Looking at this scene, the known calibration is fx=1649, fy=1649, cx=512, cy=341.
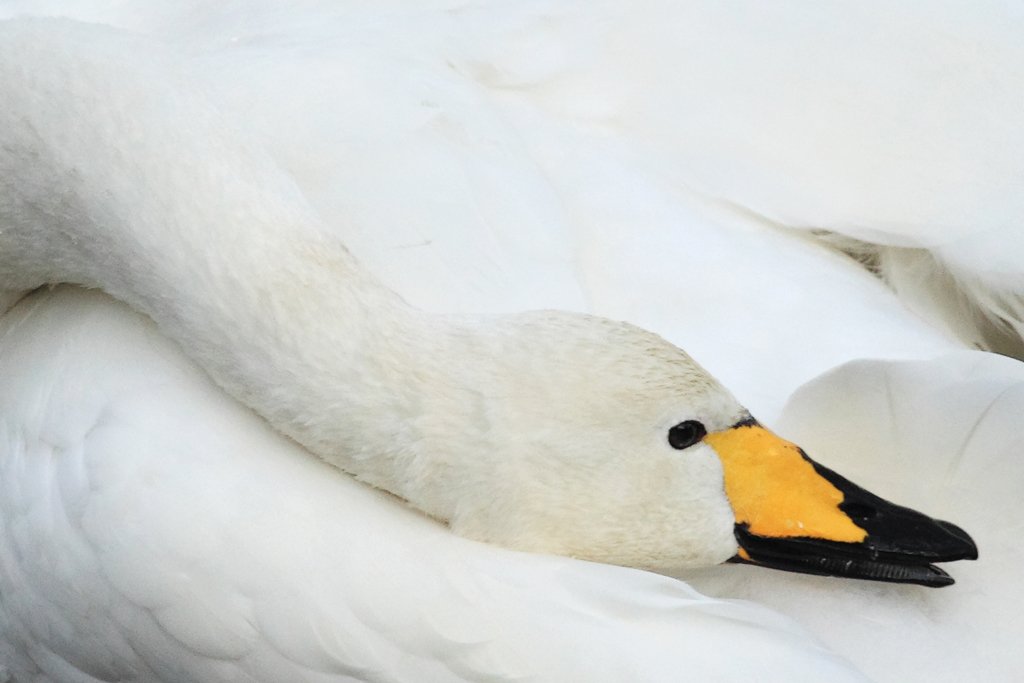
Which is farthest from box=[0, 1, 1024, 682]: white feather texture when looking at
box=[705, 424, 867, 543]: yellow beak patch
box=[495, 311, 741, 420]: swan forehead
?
box=[495, 311, 741, 420]: swan forehead

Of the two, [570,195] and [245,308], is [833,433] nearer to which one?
[570,195]

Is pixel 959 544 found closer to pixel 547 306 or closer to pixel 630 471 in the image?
pixel 630 471

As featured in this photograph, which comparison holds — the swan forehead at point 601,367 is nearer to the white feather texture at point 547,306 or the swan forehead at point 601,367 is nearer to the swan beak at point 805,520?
the swan beak at point 805,520

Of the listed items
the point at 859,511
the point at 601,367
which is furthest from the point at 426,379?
the point at 859,511

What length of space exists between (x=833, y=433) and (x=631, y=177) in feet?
2.09

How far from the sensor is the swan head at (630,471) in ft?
7.06

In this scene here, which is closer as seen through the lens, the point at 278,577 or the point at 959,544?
the point at 278,577

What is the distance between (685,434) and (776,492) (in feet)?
0.48

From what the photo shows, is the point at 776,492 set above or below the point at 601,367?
below

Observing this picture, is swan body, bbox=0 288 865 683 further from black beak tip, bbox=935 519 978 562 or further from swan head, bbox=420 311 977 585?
black beak tip, bbox=935 519 978 562

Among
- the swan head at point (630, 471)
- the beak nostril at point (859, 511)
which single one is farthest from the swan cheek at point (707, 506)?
the beak nostril at point (859, 511)

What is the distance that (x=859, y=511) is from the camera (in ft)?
7.32

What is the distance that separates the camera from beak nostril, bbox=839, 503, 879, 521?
222 cm

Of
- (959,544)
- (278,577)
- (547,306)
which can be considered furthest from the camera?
(547,306)
